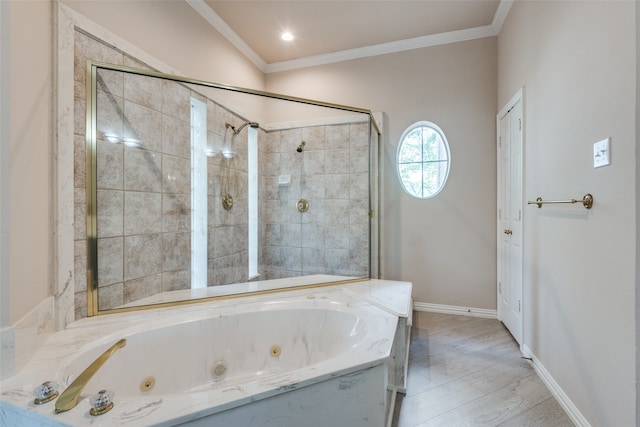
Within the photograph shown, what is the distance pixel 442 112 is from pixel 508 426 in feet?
8.45

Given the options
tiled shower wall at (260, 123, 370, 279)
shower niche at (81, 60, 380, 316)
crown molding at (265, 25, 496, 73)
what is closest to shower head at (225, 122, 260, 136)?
shower niche at (81, 60, 380, 316)

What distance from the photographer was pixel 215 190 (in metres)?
2.35

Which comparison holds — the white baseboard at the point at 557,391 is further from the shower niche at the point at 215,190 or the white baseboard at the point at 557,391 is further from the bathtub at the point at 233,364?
the shower niche at the point at 215,190

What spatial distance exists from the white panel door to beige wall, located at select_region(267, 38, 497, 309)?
115mm

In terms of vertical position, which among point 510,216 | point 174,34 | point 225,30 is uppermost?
point 225,30

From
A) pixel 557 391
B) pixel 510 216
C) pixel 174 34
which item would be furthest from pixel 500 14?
pixel 557 391

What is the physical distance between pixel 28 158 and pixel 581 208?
2515mm

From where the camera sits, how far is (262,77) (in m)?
3.39

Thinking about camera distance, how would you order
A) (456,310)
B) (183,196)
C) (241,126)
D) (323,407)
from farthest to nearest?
(456,310), (241,126), (183,196), (323,407)

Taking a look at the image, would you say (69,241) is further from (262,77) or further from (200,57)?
(262,77)

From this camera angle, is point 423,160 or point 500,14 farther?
point 423,160

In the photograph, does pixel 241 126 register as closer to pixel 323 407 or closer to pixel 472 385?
pixel 323 407

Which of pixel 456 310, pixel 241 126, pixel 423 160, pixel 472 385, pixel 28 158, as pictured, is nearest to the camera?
pixel 28 158

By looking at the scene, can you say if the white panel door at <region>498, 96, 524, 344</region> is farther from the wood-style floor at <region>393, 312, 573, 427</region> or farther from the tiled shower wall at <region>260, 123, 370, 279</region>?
the tiled shower wall at <region>260, 123, 370, 279</region>
